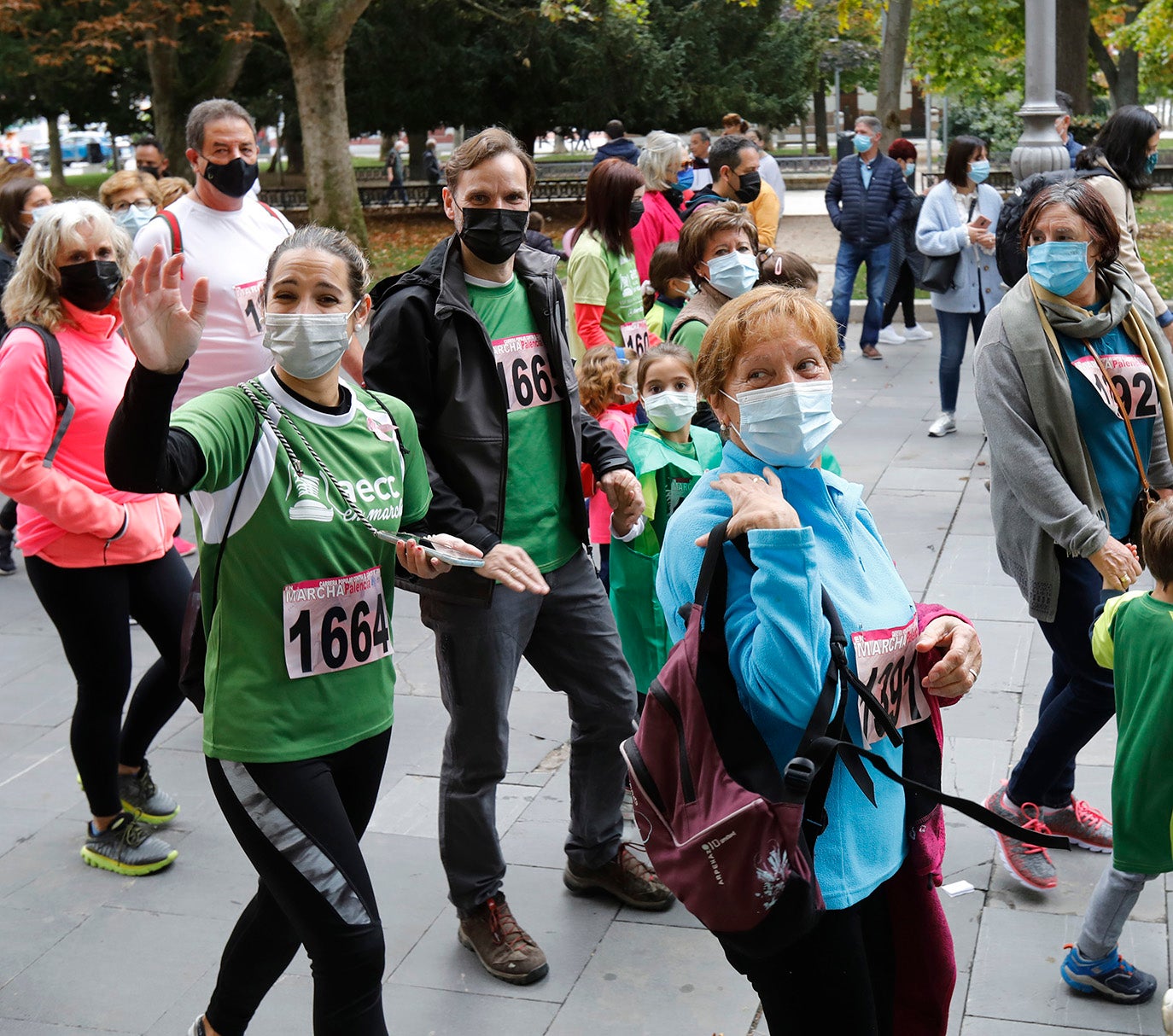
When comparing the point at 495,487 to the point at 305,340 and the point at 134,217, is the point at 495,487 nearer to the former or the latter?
the point at 305,340

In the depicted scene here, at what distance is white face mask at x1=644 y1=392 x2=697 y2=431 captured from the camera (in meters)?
4.81

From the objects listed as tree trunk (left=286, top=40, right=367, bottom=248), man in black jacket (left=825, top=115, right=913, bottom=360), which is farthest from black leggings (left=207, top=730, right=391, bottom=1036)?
tree trunk (left=286, top=40, right=367, bottom=248)

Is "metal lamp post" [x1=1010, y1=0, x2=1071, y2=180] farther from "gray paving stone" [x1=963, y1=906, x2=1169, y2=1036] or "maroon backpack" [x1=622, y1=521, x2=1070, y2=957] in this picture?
"maroon backpack" [x1=622, y1=521, x2=1070, y2=957]

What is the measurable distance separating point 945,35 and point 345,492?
29.4 m

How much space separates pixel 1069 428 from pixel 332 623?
7.60ft

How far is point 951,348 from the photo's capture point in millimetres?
10078

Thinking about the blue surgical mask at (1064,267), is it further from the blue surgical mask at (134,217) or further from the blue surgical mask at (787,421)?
the blue surgical mask at (134,217)

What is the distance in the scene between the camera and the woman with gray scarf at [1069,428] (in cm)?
421

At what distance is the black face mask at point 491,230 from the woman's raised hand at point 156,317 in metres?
1.39

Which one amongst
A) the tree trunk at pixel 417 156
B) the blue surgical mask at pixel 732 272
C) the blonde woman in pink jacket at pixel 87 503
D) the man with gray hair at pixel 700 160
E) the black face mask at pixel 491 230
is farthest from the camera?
the tree trunk at pixel 417 156

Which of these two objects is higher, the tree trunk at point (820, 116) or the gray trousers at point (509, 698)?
the tree trunk at point (820, 116)

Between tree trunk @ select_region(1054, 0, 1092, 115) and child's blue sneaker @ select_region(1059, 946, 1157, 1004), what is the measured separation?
67.9 ft

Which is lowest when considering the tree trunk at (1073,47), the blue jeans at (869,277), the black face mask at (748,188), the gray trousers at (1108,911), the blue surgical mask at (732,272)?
the gray trousers at (1108,911)

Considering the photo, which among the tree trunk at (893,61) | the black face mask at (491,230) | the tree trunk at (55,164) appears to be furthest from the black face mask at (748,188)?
the tree trunk at (55,164)
